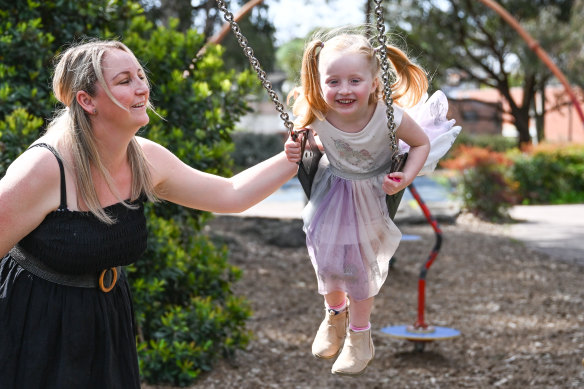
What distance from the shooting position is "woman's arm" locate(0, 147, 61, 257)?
7.47ft

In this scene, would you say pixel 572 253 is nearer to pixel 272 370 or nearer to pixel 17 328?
pixel 272 370

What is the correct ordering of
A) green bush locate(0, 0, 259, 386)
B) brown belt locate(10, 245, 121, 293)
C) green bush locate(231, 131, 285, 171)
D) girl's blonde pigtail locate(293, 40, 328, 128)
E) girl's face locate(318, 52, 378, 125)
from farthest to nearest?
green bush locate(231, 131, 285, 171) → green bush locate(0, 0, 259, 386) → girl's blonde pigtail locate(293, 40, 328, 128) → girl's face locate(318, 52, 378, 125) → brown belt locate(10, 245, 121, 293)

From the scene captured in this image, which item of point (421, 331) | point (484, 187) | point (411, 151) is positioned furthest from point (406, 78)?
point (484, 187)

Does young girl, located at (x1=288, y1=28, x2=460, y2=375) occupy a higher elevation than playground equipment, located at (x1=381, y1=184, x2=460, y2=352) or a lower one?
higher

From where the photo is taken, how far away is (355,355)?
276 centimetres

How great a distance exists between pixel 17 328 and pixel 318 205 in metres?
1.12

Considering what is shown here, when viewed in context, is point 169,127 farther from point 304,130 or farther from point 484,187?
point 484,187

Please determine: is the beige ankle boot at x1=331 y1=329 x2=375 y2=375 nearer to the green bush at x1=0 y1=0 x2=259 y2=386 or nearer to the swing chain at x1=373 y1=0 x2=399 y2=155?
the swing chain at x1=373 y1=0 x2=399 y2=155

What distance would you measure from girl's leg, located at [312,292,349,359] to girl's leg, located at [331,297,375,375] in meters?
0.04

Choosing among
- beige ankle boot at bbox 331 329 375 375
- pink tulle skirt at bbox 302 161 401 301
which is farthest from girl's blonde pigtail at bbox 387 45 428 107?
beige ankle boot at bbox 331 329 375 375

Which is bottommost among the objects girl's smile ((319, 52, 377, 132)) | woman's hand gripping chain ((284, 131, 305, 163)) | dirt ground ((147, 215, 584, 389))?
dirt ground ((147, 215, 584, 389))

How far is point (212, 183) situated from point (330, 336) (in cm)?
73

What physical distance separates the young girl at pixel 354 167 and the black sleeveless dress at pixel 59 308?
0.75 m

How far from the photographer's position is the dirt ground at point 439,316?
18.4ft
